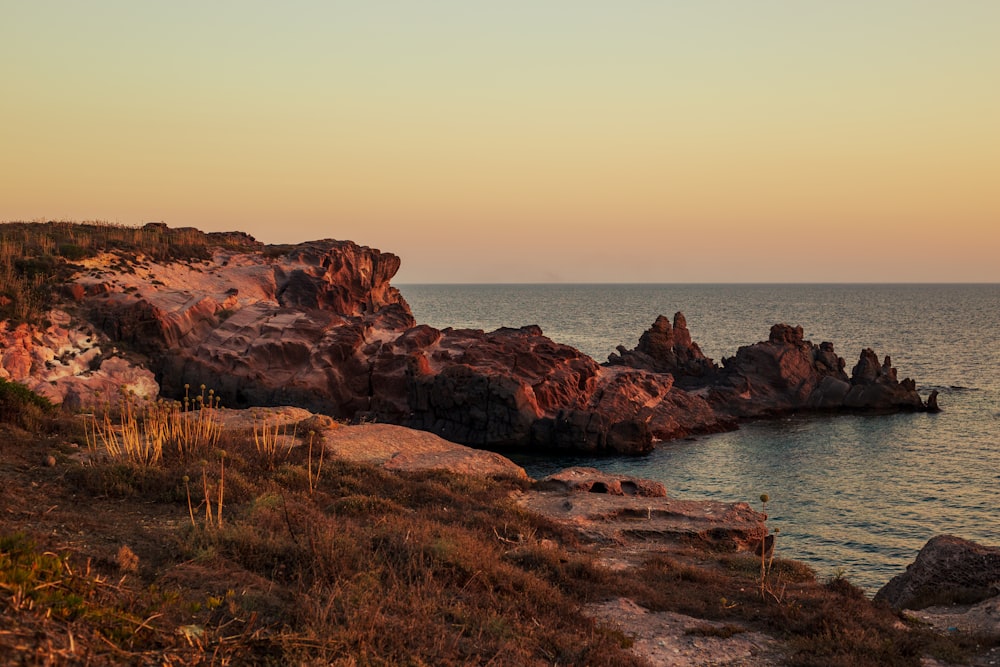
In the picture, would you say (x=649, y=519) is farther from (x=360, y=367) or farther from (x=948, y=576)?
(x=360, y=367)

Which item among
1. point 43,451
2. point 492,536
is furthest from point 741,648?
point 43,451

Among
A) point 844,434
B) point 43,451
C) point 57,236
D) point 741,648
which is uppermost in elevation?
point 57,236

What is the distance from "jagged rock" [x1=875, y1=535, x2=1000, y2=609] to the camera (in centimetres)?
1350

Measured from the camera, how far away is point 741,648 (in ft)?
31.8

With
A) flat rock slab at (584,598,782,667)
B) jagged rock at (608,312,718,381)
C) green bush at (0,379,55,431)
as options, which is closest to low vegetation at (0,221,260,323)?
green bush at (0,379,55,431)

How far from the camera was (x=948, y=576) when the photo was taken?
14242mm

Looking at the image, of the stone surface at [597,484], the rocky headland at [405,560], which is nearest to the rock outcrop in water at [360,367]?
the rocky headland at [405,560]

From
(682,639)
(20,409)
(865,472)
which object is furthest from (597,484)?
(865,472)

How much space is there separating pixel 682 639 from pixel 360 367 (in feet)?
131

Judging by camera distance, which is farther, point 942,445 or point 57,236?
point 57,236

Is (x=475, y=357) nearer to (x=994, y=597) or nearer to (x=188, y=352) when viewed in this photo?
(x=188, y=352)

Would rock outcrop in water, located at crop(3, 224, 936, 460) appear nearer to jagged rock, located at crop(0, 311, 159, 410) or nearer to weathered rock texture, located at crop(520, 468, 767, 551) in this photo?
jagged rock, located at crop(0, 311, 159, 410)

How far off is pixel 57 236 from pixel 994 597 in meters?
55.5

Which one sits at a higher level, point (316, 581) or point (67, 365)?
point (316, 581)
